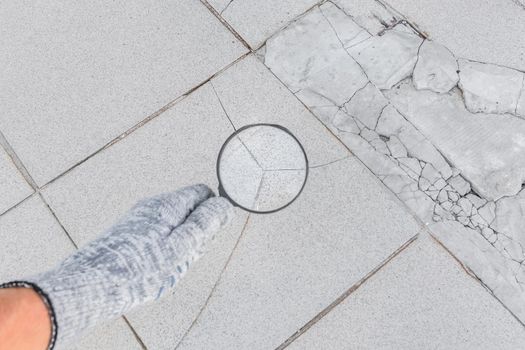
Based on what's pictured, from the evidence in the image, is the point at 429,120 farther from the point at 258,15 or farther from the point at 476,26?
the point at 258,15

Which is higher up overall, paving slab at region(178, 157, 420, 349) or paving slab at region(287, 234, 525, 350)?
paving slab at region(178, 157, 420, 349)

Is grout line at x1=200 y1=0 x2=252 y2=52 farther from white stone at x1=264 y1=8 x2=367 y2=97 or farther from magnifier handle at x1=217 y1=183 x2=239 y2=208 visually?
magnifier handle at x1=217 y1=183 x2=239 y2=208

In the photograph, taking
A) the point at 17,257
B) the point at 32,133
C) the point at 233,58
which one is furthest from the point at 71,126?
the point at 233,58

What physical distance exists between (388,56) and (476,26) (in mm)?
507

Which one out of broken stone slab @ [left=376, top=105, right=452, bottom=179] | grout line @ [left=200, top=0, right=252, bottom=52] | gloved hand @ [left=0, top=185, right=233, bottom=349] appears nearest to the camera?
gloved hand @ [left=0, top=185, right=233, bottom=349]

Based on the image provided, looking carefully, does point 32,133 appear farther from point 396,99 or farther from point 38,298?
point 396,99

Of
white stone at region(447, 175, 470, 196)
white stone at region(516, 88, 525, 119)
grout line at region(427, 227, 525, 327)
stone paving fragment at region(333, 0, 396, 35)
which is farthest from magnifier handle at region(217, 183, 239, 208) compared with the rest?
white stone at region(516, 88, 525, 119)

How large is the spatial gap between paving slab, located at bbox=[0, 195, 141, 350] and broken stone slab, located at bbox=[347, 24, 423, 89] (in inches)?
68.5

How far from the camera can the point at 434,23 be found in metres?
2.74

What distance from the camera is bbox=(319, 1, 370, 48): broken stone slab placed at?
8.97 feet

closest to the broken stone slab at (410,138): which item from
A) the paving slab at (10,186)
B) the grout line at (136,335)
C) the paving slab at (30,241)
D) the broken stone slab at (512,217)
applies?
the broken stone slab at (512,217)

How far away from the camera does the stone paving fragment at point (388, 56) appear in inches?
105

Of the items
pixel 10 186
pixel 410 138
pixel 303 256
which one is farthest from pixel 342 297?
pixel 10 186

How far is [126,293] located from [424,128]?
5.73 ft
